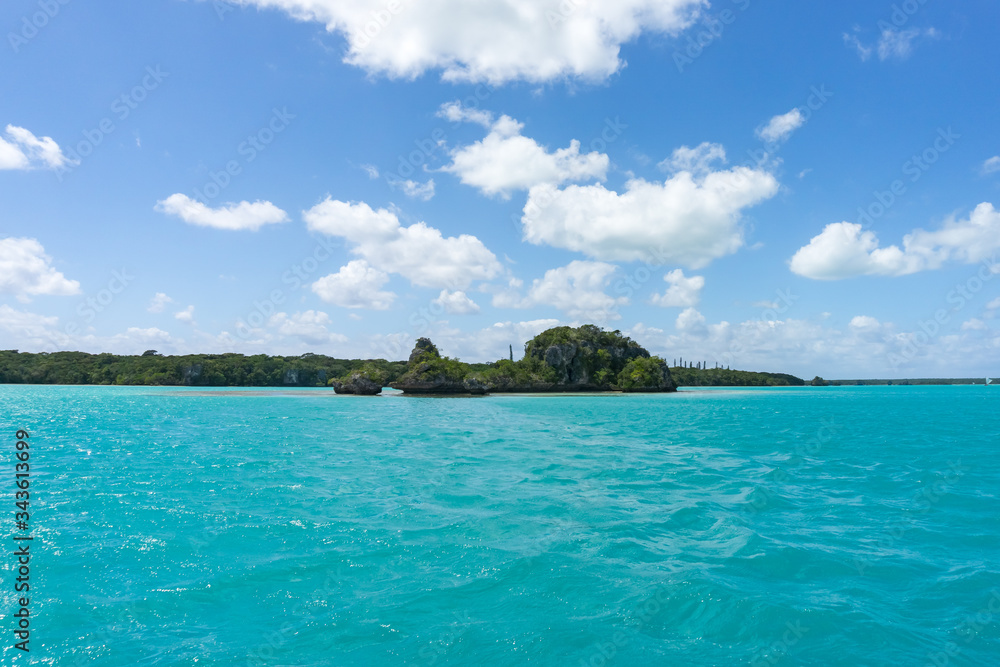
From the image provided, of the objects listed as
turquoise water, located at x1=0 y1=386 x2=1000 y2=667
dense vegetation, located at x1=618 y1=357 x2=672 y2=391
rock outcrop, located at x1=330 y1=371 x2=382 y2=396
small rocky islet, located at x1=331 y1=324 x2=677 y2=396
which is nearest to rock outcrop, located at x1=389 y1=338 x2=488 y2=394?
small rocky islet, located at x1=331 y1=324 x2=677 y2=396

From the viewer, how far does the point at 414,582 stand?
8297 mm

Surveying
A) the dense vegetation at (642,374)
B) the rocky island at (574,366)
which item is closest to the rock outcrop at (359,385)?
the rocky island at (574,366)

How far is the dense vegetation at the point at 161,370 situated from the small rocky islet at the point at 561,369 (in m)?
30.5

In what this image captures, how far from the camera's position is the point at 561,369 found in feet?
465

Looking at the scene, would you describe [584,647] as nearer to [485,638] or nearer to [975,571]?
[485,638]

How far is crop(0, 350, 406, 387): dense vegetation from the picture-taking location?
497 ft

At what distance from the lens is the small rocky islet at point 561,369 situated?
117125mm

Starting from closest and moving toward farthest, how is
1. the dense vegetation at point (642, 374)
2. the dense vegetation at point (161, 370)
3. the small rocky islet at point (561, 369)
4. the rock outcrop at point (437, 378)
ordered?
the rock outcrop at point (437, 378)
the small rocky islet at point (561, 369)
the dense vegetation at point (642, 374)
the dense vegetation at point (161, 370)

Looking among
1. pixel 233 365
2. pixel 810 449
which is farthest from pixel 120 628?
pixel 233 365

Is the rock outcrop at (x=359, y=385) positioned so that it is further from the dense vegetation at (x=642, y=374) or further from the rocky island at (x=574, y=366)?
the dense vegetation at (x=642, y=374)

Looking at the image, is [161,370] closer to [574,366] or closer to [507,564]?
[574,366]

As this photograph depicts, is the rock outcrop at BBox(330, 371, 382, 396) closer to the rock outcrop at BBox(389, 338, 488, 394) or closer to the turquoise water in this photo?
the rock outcrop at BBox(389, 338, 488, 394)

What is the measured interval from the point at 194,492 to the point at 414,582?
34.2 feet

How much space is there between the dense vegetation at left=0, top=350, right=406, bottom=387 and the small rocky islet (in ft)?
100
